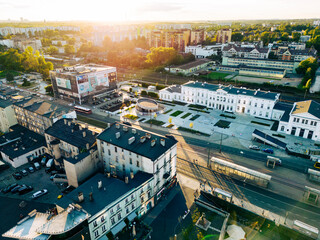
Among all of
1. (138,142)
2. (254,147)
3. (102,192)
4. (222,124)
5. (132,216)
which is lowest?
(222,124)

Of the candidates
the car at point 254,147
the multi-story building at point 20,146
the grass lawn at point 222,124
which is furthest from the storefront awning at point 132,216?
the grass lawn at point 222,124

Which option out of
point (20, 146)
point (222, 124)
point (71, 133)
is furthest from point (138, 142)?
point (222, 124)

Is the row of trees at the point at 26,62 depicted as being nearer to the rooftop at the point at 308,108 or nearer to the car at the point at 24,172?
the car at the point at 24,172

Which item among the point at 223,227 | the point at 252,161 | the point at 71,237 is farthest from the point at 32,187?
the point at 252,161

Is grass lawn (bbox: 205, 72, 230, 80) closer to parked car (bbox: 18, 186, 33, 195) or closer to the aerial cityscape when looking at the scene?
the aerial cityscape

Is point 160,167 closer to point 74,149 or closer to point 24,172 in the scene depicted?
point 74,149

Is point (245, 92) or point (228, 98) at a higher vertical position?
point (245, 92)
